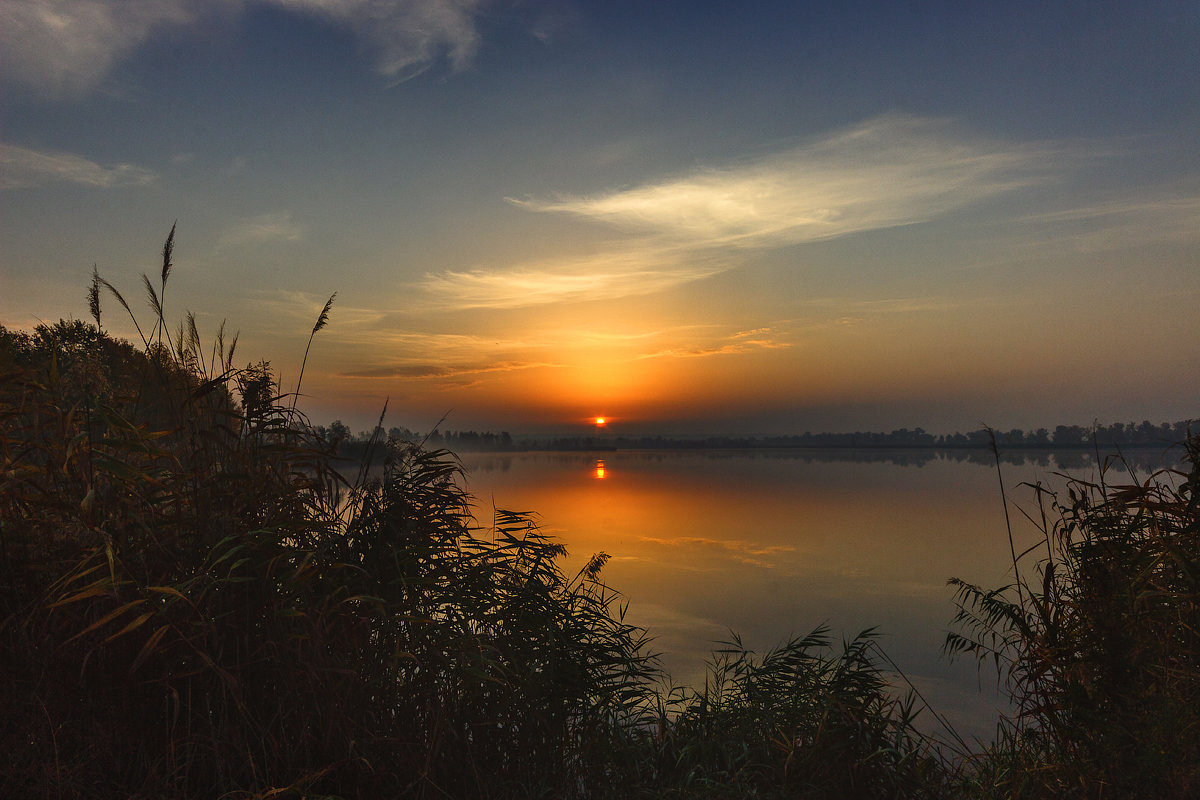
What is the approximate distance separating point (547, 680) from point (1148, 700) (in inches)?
147

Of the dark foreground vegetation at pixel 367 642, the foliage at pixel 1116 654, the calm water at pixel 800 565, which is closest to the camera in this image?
the dark foreground vegetation at pixel 367 642

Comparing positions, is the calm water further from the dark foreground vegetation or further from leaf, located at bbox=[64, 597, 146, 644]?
leaf, located at bbox=[64, 597, 146, 644]

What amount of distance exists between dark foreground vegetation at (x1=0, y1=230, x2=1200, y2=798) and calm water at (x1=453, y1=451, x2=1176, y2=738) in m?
1.01

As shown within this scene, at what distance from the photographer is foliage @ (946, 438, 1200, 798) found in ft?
14.4

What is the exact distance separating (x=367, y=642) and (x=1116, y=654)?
4.58m

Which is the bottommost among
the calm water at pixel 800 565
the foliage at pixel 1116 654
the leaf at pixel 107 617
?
the calm water at pixel 800 565

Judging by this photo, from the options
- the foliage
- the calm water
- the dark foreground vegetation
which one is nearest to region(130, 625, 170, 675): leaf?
the dark foreground vegetation

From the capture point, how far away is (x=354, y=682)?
371cm

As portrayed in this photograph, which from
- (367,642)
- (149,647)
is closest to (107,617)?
(149,647)

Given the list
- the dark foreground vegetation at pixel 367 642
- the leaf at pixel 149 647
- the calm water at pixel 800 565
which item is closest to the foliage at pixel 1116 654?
the dark foreground vegetation at pixel 367 642

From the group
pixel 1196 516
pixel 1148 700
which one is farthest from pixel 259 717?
pixel 1196 516

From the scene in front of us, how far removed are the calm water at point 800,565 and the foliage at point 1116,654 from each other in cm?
278

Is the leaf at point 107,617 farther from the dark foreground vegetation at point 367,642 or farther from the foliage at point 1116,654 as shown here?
the foliage at point 1116,654

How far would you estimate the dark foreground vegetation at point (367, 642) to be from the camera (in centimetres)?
350
